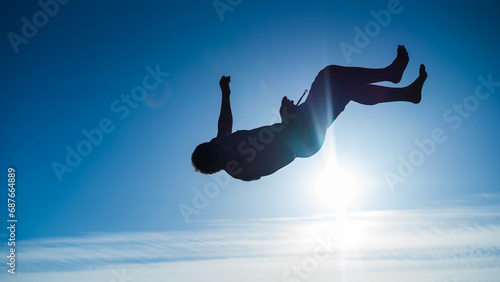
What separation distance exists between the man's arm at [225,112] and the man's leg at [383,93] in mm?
1523

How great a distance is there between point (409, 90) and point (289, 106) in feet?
5.28

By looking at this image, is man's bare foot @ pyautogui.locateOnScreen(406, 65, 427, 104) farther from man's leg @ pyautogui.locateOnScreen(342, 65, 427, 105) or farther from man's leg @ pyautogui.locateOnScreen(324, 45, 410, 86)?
man's leg @ pyautogui.locateOnScreen(324, 45, 410, 86)

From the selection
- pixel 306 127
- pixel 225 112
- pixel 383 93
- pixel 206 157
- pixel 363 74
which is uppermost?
pixel 225 112

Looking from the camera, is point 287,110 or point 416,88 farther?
point 416,88

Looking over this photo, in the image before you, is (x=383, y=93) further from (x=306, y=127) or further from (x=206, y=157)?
(x=206, y=157)

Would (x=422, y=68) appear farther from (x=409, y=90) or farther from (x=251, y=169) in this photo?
(x=251, y=169)

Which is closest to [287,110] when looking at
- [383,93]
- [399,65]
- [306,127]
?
[306,127]

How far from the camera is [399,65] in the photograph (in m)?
5.21

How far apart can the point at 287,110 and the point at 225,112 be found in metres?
1.10

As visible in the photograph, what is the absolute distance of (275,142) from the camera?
A: 5.16 metres

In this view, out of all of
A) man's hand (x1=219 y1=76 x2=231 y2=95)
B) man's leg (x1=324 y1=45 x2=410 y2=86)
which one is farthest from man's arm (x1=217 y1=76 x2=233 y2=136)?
man's leg (x1=324 y1=45 x2=410 y2=86)

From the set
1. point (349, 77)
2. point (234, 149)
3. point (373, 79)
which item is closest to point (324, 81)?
point (349, 77)

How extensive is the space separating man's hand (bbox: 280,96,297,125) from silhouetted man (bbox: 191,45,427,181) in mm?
27

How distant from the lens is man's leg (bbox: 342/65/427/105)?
200 inches
